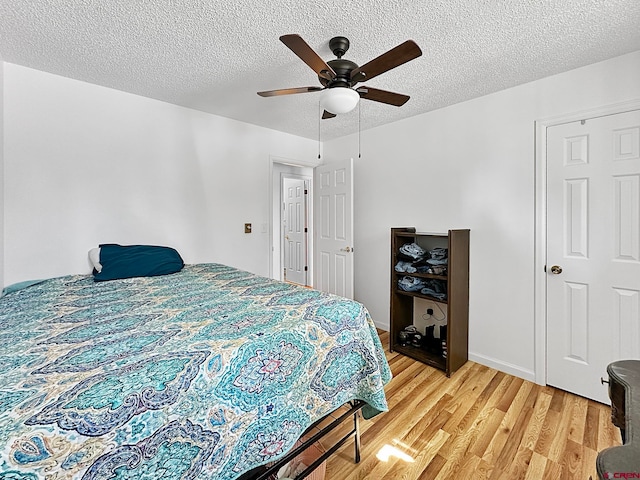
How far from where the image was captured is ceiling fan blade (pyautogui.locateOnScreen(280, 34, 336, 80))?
4.27 ft

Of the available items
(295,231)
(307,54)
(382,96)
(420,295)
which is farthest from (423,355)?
(295,231)

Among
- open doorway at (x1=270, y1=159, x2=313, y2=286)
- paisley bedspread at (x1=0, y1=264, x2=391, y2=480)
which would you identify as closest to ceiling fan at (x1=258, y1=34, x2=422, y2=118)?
paisley bedspread at (x1=0, y1=264, x2=391, y2=480)

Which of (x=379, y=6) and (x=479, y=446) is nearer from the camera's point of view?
(x=379, y=6)

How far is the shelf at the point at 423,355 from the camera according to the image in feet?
8.44

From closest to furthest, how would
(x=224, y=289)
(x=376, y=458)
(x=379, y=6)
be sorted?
(x=379, y=6) < (x=376, y=458) < (x=224, y=289)

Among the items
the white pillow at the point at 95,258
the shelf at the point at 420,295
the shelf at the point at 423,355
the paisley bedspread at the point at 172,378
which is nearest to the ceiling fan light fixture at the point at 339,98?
the paisley bedspread at the point at 172,378

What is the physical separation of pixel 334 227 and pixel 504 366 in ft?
7.17

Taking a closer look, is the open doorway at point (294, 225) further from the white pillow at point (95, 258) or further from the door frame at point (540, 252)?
the door frame at point (540, 252)

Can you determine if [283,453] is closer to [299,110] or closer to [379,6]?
[379,6]

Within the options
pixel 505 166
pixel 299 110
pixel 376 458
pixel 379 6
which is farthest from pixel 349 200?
pixel 376 458

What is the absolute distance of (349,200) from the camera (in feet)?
11.0

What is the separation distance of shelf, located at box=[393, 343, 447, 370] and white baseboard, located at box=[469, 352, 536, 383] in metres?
0.33

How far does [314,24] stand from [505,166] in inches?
75.0

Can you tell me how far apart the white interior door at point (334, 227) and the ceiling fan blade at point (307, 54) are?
5.67ft
